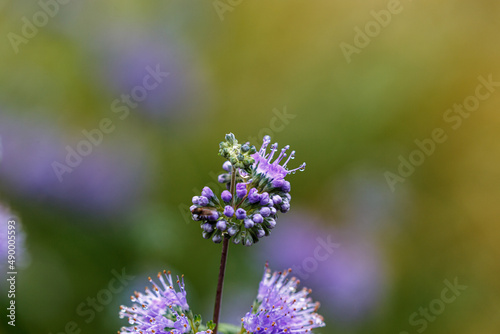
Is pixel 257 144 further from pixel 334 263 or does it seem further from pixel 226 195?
pixel 226 195

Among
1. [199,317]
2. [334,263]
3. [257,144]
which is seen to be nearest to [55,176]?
[257,144]

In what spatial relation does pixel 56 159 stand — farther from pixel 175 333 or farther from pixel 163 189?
pixel 175 333

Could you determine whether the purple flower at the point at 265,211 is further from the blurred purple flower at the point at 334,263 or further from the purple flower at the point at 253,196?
the blurred purple flower at the point at 334,263

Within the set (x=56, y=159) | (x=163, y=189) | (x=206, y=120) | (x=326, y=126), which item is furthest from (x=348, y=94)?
(x=56, y=159)

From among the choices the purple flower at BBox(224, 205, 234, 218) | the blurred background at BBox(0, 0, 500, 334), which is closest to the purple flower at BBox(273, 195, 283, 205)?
the purple flower at BBox(224, 205, 234, 218)

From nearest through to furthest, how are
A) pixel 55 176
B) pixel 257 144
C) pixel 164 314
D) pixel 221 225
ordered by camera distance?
pixel 221 225 < pixel 164 314 < pixel 55 176 < pixel 257 144

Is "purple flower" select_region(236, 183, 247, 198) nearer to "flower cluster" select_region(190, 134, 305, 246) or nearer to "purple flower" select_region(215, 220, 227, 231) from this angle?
"flower cluster" select_region(190, 134, 305, 246)

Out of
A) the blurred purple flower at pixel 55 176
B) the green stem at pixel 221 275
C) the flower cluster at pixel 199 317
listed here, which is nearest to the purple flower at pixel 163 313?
the flower cluster at pixel 199 317
